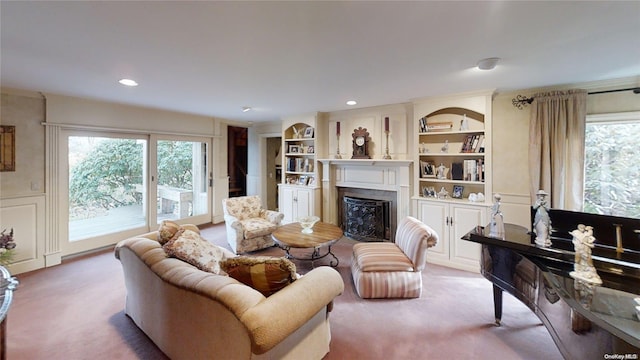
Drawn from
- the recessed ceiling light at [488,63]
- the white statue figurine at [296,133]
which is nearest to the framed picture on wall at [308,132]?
the white statue figurine at [296,133]

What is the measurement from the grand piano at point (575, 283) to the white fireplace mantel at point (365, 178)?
1.94 meters

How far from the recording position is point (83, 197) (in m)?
4.27

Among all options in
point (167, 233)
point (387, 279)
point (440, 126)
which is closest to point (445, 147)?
point (440, 126)

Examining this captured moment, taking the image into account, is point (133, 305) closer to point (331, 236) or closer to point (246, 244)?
point (246, 244)

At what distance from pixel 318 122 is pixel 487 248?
3.65m

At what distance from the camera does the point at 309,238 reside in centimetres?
339

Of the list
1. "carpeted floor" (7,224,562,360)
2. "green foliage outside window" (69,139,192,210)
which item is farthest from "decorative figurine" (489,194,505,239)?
"green foliage outside window" (69,139,192,210)

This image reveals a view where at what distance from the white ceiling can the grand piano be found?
141cm

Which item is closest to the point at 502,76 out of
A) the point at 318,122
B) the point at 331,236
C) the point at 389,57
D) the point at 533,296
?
the point at 389,57

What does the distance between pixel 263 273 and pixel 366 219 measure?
10.6 ft

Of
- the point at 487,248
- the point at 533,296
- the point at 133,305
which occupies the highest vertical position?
the point at 487,248

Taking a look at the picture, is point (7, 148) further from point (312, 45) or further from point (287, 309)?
point (287, 309)

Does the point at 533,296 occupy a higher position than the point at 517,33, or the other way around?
the point at 517,33

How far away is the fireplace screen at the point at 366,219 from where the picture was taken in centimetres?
458
